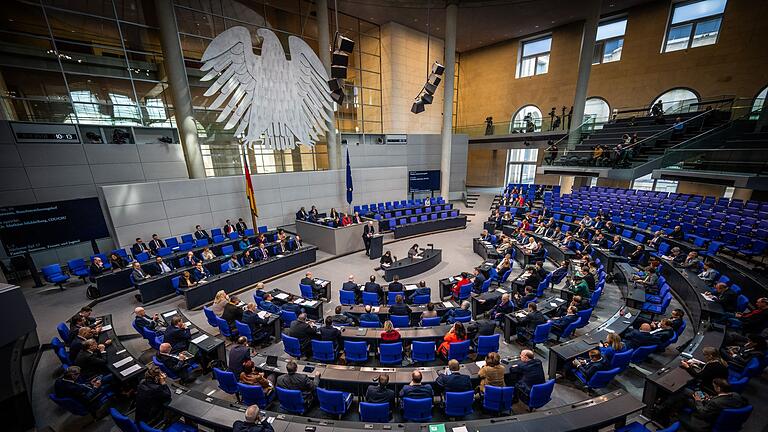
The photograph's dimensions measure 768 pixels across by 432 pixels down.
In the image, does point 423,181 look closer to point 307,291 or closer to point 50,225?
point 307,291

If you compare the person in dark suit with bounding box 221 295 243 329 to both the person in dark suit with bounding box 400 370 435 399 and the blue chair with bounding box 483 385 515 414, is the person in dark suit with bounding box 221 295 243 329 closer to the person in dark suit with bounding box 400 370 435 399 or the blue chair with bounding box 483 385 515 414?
the person in dark suit with bounding box 400 370 435 399

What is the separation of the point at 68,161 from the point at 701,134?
94.4 ft

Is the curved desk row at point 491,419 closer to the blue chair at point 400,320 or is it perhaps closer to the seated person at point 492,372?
the seated person at point 492,372

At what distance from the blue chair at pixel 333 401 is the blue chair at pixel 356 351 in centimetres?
110

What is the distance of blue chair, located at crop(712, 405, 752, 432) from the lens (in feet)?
12.2

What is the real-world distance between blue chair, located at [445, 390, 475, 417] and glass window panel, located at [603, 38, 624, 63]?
2546 centimetres

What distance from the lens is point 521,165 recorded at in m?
27.6

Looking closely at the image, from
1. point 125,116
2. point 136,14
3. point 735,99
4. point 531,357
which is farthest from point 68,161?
point 735,99

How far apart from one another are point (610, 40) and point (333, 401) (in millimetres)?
27656

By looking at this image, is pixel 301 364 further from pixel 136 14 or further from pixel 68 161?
pixel 136 14

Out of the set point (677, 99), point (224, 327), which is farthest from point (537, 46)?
point (224, 327)

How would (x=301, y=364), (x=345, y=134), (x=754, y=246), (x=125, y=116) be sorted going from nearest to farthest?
(x=301, y=364), (x=754, y=246), (x=125, y=116), (x=345, y=134)

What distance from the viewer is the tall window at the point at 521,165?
88.0ft

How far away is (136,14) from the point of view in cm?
1286
